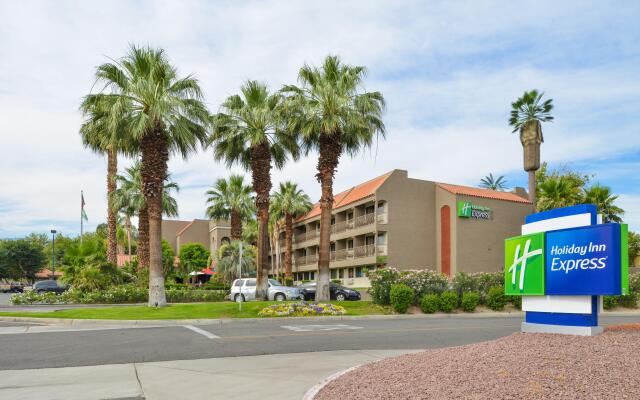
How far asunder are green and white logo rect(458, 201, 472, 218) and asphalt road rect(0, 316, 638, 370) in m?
26.7

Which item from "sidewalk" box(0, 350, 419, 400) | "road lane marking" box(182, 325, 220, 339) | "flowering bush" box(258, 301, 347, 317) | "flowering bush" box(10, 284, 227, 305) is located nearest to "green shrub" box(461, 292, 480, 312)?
"flowering bush" box(258, 301, 347, 317)

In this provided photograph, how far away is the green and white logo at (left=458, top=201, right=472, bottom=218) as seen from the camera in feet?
147

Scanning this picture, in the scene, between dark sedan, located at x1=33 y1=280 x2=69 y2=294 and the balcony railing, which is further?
dark sedan, located at x1=33 y1=280 x2=69 y2=294

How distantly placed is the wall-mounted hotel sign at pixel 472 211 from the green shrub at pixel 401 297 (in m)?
21.6

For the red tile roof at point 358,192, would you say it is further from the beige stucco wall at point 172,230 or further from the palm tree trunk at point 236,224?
the beige stucco wall at point 172,230

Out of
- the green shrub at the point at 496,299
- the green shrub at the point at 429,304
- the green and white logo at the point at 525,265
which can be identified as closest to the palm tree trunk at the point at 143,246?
the green shrub at the point at 429,304

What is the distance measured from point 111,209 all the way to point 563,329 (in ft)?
111

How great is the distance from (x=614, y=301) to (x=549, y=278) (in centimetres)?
2200

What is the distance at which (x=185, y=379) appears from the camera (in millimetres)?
9094

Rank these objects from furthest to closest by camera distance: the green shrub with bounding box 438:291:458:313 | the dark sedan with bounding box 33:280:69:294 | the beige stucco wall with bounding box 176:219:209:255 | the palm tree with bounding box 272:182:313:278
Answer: the beige stucco wall with bounding box 176:219:209:255, the palm tree with bounding box 272:182:313:278, the dark sedan with bounding box 33:280:69:294, the green shrub with bounding box 438:291:458:313

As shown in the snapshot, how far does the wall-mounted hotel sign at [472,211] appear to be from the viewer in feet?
147

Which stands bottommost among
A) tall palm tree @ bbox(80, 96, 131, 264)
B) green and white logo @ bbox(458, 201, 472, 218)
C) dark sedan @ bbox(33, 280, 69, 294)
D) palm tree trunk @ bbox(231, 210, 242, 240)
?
dark sedan @ bbox(33, 280, 69, 294)

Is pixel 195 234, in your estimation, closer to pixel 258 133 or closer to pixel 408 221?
pixel 408 221

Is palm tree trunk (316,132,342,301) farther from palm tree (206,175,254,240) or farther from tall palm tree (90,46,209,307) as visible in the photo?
palm tree (206,175,254,240)
